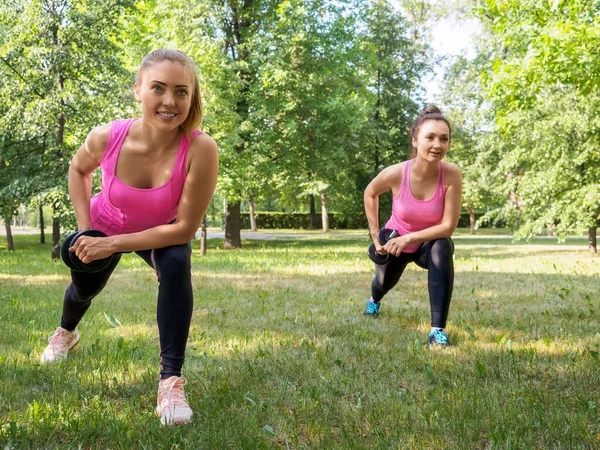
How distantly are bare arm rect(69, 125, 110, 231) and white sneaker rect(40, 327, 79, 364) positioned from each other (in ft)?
2.91

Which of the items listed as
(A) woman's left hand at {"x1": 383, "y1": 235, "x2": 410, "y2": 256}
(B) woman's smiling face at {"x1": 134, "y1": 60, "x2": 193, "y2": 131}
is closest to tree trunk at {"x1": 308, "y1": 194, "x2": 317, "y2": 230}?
(A) woman's left hand at {"x1": 383, "y1": 235, "x2": 410, "y2": 256}

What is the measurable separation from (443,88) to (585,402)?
32.6m

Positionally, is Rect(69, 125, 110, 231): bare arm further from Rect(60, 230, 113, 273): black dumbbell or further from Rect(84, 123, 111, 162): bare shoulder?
Rect(60, 230, 113, 273): black dumbbell

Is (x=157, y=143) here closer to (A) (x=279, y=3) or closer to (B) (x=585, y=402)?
(B) (x=585, y=402)

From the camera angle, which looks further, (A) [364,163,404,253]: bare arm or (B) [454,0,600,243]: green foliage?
(B) [454,0,600,243]: green foliage

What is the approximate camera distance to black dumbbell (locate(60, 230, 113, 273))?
262 centimetres

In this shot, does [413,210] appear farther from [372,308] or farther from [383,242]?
[372,308]

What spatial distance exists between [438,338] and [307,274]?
16.5 ft

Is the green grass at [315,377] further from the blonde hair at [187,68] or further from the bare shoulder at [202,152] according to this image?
the blonde hair at [187,68]

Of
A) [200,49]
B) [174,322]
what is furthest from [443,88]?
[174,322]

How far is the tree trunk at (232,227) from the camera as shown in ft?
62.2

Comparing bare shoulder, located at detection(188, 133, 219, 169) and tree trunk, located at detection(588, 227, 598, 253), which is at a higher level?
bare shoulder, located at detection(188, 133, 219, 169)

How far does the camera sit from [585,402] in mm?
2590

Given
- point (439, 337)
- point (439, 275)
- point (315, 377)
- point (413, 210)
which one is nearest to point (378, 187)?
point (413, 210)
